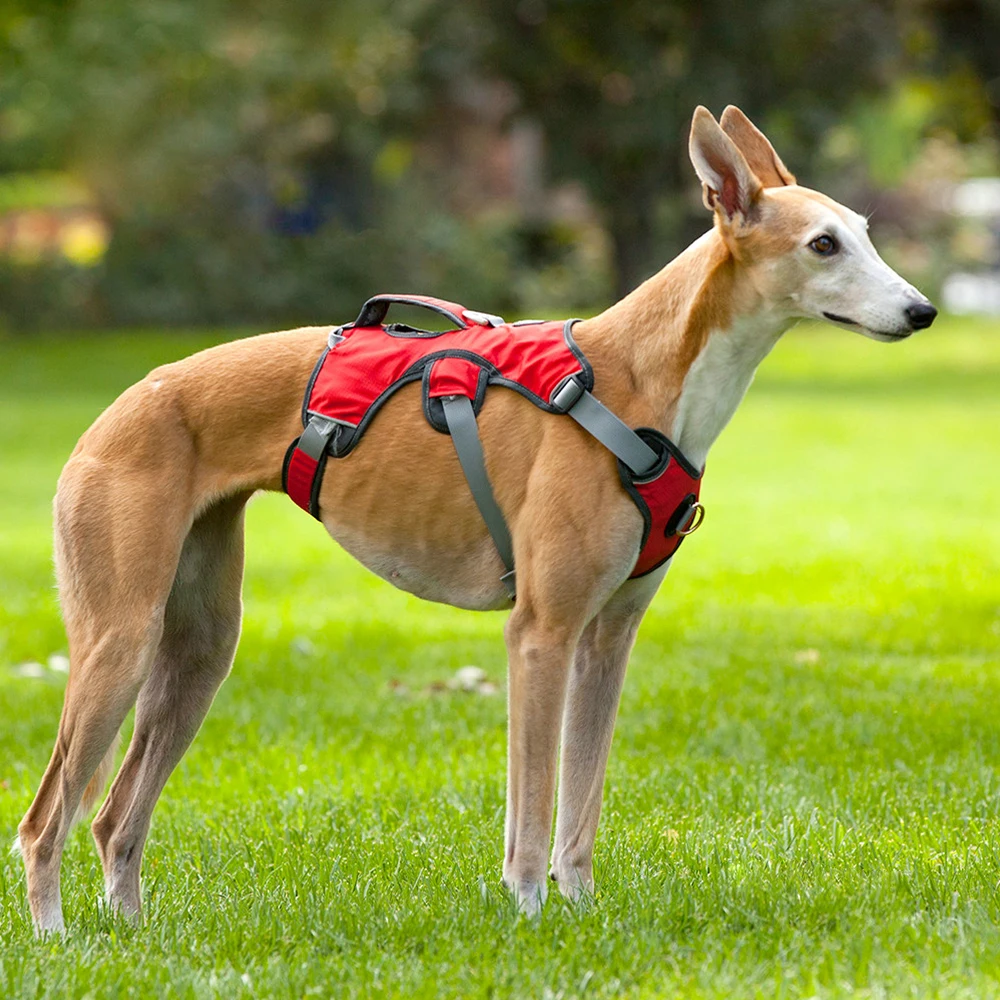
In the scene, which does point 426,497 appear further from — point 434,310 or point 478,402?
point 434,310

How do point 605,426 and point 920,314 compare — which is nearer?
point 920,314

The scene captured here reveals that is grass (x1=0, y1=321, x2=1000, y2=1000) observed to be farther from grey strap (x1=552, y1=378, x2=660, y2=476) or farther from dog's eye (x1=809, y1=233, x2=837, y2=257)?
dog's eye (x1=809, y1=233, x2=837, y2=257)

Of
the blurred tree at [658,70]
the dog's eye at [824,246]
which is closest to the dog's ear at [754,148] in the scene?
the dog's eye at [824,246]

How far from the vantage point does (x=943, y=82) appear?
28359mm

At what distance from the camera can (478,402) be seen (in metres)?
4.16

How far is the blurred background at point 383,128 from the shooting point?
26.4 metres

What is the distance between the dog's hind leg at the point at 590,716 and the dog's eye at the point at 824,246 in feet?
3.45

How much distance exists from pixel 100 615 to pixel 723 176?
202 centimetres

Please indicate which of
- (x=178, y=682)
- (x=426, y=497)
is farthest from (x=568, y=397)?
(x=178, y=682)

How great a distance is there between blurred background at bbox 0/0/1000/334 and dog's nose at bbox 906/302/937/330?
20.9 m

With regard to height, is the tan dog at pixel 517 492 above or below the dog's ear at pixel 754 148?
below

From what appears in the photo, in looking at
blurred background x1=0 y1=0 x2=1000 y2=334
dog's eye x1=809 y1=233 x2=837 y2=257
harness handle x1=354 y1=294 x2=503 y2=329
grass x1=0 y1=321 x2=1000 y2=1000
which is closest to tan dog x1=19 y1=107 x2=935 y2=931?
dog's eye x1=809 y1=233 x2=837 y2=257

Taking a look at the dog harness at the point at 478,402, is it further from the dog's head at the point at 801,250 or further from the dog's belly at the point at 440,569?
the dog's head at the point at 801,250

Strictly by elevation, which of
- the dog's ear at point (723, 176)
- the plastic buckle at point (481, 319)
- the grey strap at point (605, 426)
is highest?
the dog's ear at point (723, 176)
